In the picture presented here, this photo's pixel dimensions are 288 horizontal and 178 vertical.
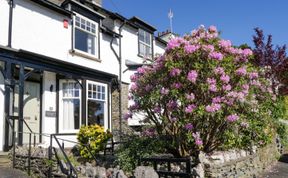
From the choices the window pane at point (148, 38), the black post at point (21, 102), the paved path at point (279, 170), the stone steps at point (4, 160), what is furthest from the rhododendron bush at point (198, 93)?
the window pane at point (148, 38)

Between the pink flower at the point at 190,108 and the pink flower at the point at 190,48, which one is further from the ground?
the pink flower at the point at 190,48

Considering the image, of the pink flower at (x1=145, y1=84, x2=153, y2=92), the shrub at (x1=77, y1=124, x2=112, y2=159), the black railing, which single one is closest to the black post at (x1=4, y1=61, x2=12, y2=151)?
the shrub at (x1=77, y1=124, x2=112, y2=159)

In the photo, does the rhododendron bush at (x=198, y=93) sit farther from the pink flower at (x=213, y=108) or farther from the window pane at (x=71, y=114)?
the window pane at (x=71, y=114)

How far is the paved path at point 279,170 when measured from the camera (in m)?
11.7

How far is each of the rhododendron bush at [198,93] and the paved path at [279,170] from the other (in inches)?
110

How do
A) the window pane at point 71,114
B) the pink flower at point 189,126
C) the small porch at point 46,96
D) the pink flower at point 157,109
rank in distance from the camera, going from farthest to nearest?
the window pane at point 71,114, the small porch at point 46,96, the pink flower at point 157,109, the pink flower at point 189,126

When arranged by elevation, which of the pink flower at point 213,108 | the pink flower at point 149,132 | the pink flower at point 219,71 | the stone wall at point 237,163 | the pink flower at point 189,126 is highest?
the pink flower at point 219,71

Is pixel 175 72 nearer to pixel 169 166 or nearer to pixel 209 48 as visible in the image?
pixel 209 48

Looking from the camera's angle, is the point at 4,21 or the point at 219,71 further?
the point at 4,21

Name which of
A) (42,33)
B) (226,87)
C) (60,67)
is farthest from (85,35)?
(226,87)

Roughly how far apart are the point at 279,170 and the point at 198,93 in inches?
240

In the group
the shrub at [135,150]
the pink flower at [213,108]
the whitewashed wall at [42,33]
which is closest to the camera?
the pink flower at [213,108]

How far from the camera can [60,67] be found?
1321 cm

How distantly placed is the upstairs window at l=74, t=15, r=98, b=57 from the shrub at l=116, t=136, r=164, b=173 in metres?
6.45
